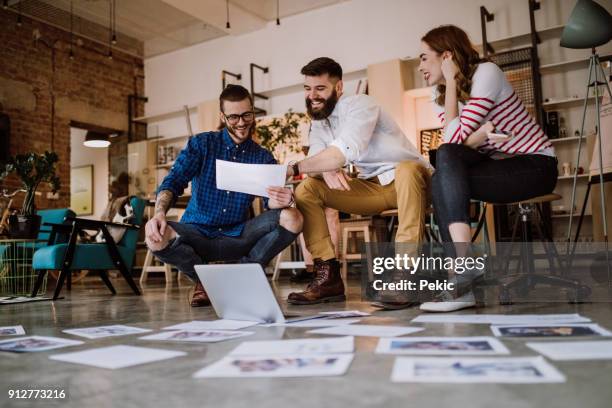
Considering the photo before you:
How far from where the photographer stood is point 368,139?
2266mm

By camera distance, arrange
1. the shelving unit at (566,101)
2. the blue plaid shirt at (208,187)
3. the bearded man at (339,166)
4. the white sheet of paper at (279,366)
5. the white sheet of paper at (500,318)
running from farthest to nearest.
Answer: the shelving unit at (566,101)
the blue plaid shirt at (208,187)
the bearded man at (339,166)
the white sheet of paper at (500,318)
the white sheet of paper at (279,366)

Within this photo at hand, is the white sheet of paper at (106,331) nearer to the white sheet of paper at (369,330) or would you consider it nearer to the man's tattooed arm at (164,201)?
the white sheet of paper at (369,330)

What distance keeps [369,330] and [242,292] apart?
0.43 m

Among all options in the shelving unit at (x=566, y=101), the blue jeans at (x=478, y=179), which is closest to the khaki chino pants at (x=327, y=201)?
the blue jeans at (x=478, y=179)

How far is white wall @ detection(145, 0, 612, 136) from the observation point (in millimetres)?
6039

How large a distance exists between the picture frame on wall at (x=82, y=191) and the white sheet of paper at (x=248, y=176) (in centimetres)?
774

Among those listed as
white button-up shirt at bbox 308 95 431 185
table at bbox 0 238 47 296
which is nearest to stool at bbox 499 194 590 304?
white button-up shirt at bbox 308 95 431 185

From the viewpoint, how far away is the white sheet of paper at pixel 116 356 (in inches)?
42.5

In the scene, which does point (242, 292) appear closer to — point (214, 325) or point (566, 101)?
point (214, 325)

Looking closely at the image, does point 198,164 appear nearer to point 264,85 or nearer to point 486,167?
point 486,167

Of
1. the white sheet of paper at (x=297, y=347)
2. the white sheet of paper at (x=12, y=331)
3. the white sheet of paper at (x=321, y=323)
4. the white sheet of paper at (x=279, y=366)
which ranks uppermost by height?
the white sheet of paper at (x=279, y=366)

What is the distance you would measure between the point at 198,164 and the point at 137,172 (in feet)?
20.0

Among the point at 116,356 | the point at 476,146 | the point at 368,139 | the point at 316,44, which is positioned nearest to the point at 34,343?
the point at 116,356

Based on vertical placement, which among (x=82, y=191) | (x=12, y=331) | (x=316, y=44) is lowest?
(x=12, y=331)
